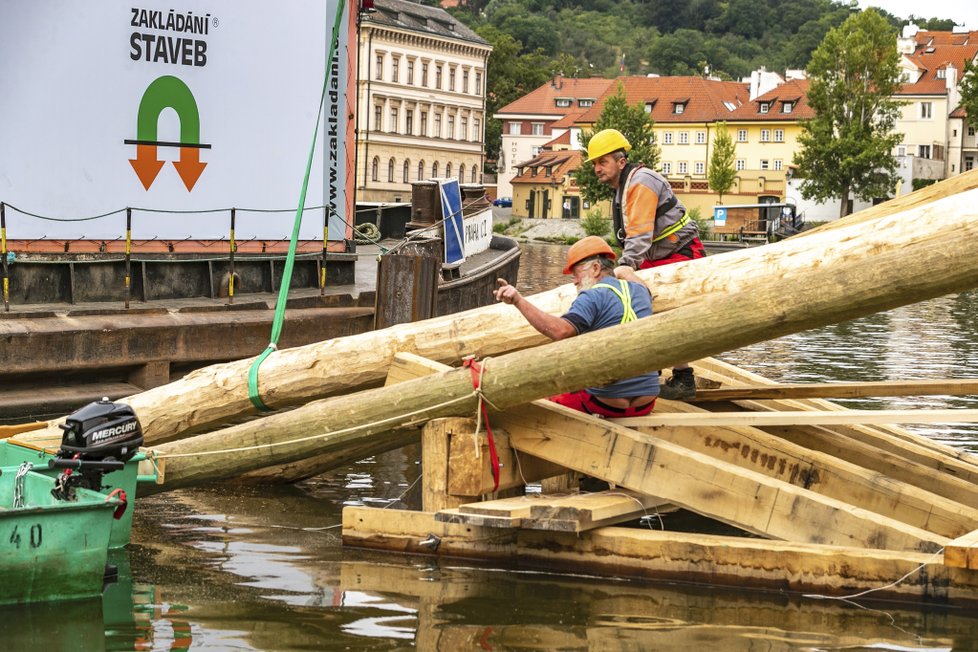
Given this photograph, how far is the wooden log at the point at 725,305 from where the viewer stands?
6.98 metres

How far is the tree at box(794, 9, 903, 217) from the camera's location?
3221 inches

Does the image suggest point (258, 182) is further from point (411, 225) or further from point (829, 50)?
point (829, 50)

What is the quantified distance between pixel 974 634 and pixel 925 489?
7.39 ft

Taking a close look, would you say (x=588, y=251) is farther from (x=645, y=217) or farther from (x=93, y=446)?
(x=93, y=446)

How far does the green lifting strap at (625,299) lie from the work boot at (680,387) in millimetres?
1272

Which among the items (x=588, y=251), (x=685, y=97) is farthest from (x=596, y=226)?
(x=588, y=251)

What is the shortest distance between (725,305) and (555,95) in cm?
11928

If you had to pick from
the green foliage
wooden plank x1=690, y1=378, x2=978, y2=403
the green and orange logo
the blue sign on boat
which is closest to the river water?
wooden plank x1=690, y1=378, x2=978, y2=403

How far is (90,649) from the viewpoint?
22.0ft

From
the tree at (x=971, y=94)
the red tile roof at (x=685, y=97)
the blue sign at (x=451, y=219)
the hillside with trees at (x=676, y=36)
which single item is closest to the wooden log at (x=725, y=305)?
the blue sign at (x=451, y=219)

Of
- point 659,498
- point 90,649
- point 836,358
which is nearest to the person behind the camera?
point 90,649

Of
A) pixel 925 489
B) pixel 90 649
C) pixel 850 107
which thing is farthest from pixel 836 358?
pixel 850 107

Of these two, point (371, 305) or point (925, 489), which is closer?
point (925, 489)

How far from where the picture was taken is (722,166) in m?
91.6
